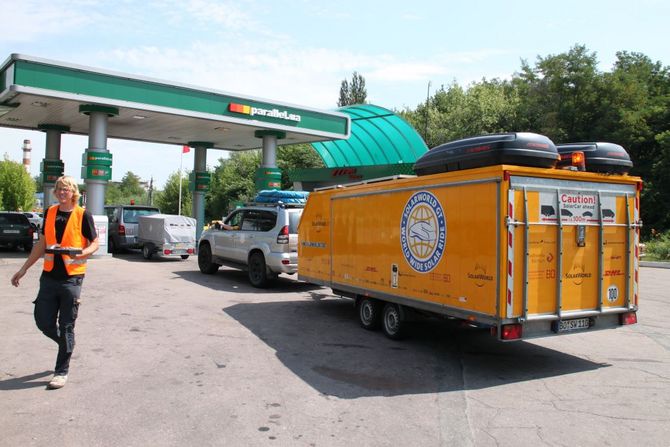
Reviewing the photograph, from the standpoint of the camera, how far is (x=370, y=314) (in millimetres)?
8000

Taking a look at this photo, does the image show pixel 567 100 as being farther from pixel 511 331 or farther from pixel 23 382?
pixel 23 382

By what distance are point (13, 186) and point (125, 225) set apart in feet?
152

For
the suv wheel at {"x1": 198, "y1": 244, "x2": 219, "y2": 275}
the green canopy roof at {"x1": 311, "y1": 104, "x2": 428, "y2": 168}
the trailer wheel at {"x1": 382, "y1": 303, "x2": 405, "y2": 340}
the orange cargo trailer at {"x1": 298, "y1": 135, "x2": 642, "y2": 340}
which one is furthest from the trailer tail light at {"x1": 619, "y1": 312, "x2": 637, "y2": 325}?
the green canopy roof at {"x1": 311, "y1": 104, "x2": 428, "y2": 168}

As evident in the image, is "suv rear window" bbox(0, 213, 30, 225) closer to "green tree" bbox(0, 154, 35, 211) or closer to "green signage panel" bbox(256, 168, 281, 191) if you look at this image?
"green signage panel" bbox(256, 168, 281, 191)

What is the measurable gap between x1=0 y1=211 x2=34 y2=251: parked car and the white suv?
9662 millimetres

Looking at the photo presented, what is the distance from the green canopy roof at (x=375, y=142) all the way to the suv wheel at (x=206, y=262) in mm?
12273

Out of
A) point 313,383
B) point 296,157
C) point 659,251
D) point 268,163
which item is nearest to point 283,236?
point 313,383

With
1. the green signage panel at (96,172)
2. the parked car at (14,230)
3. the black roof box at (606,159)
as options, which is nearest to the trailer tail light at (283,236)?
the black roof box at (606,159)

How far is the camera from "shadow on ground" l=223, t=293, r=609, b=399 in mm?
5582

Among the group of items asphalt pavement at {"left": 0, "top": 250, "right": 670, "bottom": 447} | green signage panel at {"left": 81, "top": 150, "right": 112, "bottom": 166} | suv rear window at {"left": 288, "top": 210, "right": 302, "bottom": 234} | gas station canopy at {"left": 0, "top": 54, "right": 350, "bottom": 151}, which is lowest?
asphalt pavement at {"left": 0, "top": 250, "right": 670, "bottom": 447}

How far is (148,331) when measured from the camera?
7488 mm

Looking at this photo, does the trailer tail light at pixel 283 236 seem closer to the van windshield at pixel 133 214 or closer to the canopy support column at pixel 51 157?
the van windshield at pixel 133 214

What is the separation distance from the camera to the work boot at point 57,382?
501 centimetres

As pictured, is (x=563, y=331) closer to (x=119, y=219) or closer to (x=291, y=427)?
(x=291, y=427)
